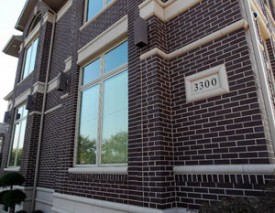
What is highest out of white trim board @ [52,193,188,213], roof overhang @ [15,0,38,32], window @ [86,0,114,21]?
roof overhang @ [15,0,38,32]

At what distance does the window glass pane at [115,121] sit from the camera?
172 inches

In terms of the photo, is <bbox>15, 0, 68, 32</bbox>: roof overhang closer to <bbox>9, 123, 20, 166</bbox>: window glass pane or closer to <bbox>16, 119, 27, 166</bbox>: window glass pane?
<bbox>16, 119, 27, 166</bbox>: window glass pane

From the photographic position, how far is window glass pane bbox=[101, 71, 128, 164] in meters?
4.38

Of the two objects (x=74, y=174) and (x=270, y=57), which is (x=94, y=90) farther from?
(x=270, y=57)

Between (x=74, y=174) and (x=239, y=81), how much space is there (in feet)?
13.3

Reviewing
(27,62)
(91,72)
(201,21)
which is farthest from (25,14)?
(201,21)

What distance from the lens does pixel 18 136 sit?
9953 millimetres

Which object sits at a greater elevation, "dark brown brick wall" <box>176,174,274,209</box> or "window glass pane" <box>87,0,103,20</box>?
"window glass pane" <box>87,0,103,20</box>

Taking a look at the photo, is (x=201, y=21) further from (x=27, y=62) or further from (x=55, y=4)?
(x=27, y=62)

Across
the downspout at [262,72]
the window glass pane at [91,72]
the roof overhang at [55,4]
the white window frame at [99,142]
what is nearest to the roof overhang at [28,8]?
the roof overhang at [55,4]

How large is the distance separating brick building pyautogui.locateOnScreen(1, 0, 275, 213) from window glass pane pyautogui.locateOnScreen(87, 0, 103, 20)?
0.04 meters

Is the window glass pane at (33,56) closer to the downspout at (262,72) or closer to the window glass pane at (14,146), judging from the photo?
the window glass pane at (14,146)

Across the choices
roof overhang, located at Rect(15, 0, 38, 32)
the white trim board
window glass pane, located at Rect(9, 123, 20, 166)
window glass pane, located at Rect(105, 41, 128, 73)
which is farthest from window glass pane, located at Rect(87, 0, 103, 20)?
window glass pane, located at Rect(9, 123, 20, 166)

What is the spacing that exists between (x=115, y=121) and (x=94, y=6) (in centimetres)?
374
